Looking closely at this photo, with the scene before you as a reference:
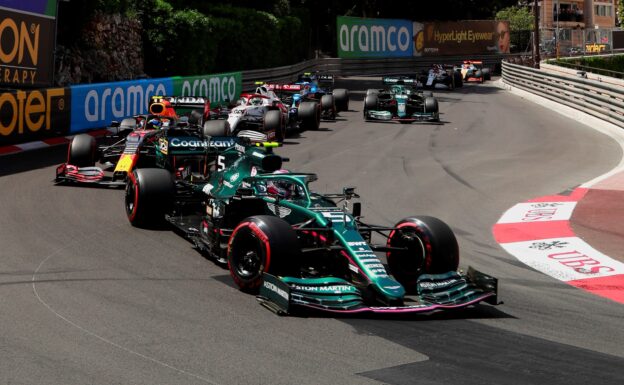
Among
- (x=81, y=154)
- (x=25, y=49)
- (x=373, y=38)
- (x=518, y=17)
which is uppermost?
(x=518, y=17)

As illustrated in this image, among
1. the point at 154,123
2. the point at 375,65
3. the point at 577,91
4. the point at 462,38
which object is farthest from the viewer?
the point at 462,38

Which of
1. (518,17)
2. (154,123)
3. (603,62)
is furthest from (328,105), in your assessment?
(518,17)

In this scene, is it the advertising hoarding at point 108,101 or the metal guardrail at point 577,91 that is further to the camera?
the metal guardrail at point 577,91

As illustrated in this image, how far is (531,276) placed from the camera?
11.5 meters

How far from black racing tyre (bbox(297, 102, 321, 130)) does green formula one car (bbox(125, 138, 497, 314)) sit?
15.5 meters

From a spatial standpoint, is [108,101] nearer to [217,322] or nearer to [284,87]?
[284,87]

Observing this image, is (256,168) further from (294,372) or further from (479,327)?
(294,372)

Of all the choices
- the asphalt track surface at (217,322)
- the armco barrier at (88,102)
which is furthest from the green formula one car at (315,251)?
the armco barrier at (88,102)

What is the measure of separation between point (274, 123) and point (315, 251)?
14.5 meters

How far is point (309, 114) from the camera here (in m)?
27.4

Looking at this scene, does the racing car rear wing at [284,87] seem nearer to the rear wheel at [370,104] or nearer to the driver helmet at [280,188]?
the rear wheel at [370,104]

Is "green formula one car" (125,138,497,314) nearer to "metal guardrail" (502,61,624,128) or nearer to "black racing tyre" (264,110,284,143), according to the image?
"black racing tyre" (264,110,284,143)

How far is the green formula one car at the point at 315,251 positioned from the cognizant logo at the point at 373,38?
48561 millimetres

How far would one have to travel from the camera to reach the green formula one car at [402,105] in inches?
1212
